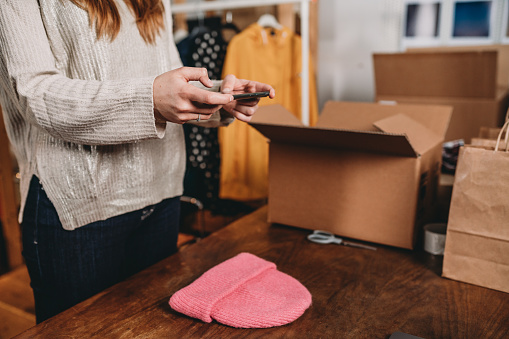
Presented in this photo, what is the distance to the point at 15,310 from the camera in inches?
67.3

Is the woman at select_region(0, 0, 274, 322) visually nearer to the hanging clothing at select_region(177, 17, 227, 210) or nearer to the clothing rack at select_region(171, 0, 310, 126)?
the clothing rack at select_region(171, 0, 310, 126)

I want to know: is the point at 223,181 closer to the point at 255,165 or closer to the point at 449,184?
the point at 255,165

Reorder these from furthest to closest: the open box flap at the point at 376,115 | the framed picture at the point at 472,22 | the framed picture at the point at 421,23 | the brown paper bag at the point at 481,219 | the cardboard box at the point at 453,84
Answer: the framed picture at the point at 421,23
the framed picture at the point at 472,22
the cardboard box at the point at 453,84
the open box flap at the point at 376,115
the brown paper bag at the point at 481,219

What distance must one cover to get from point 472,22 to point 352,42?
0.63 meters

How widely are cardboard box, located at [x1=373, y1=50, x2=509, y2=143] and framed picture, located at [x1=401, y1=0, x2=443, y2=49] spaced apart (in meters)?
0.68

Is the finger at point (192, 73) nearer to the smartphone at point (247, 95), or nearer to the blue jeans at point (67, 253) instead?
the smartphone at point (247, 95)

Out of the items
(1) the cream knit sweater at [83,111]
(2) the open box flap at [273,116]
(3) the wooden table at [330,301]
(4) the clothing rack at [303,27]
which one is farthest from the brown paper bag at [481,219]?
(4) the clothing rack at [303,27]

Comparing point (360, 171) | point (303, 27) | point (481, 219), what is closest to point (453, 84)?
point (303, 27)

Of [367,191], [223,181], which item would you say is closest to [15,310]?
[223,181]

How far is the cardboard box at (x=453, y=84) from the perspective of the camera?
5.27ft

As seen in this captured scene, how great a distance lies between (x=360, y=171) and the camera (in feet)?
3.30

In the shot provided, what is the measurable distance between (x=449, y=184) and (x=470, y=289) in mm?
584

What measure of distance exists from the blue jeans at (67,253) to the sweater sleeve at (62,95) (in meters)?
0.20

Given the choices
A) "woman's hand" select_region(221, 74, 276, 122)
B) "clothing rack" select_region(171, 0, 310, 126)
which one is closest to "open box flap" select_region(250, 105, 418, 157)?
"woman's hand" select_region(221, 74, 276, 122)
